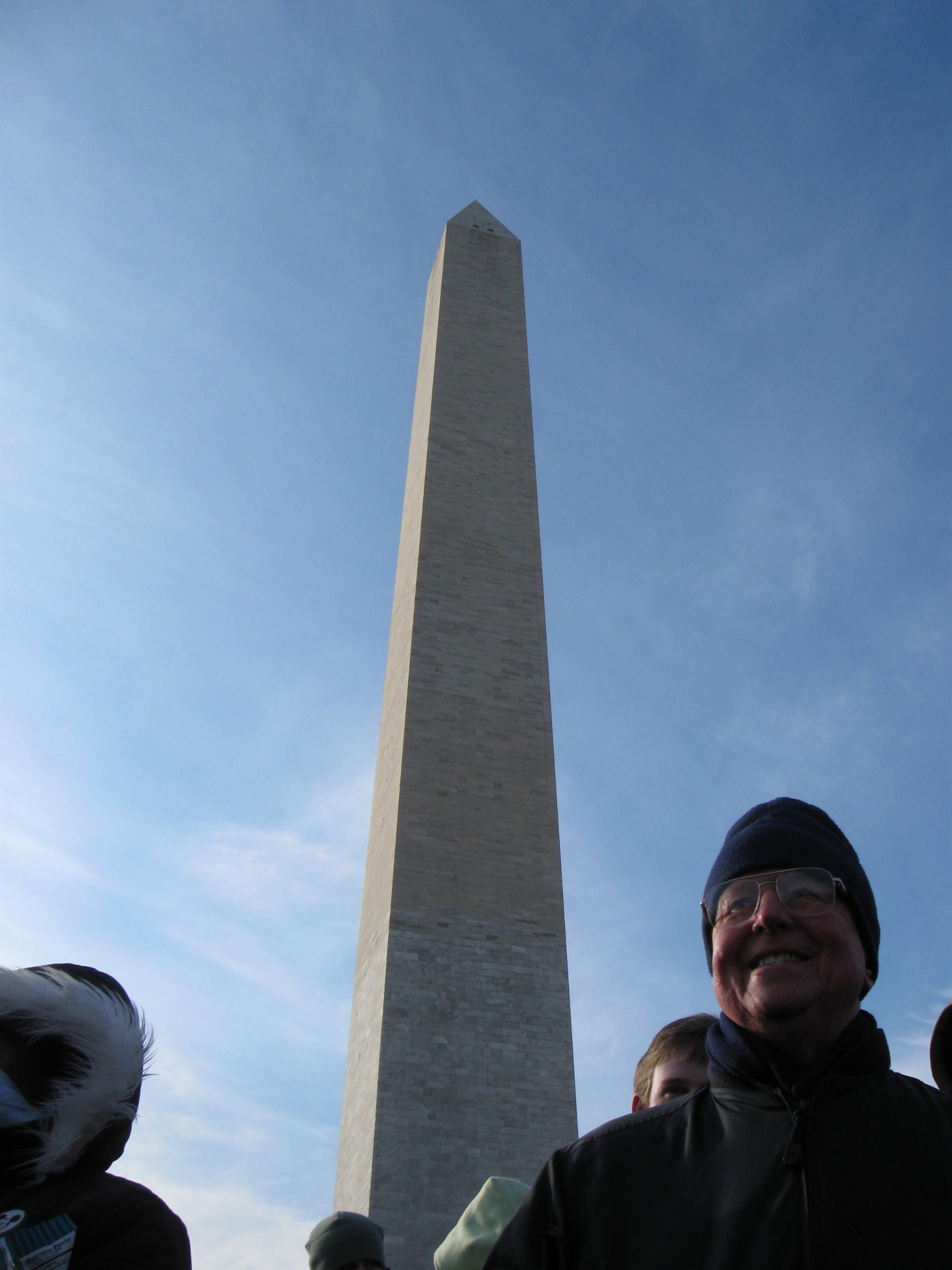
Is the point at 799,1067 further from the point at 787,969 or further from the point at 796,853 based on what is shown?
the point at 796,853

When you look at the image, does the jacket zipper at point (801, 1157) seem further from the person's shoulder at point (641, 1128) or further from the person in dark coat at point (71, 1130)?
the person in dark coat at point (71, 1130)

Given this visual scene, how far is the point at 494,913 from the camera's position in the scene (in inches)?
512

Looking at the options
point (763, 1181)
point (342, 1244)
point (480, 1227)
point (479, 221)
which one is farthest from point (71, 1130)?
point (479, 221)

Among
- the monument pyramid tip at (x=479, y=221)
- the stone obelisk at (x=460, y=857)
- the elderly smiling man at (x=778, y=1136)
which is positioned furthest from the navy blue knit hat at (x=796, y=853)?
the monument pyramid tip at (x=479, y=221)

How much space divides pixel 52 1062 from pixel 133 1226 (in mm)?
374

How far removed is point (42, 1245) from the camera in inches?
77.3

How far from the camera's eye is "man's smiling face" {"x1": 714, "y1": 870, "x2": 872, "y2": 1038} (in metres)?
1.88

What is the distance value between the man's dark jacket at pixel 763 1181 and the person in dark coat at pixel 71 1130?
0.80 m

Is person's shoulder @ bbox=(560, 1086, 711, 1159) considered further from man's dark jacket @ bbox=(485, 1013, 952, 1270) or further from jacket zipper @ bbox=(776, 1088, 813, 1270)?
jacket zipper @ bbox=(776, 1088, 813, 1270)

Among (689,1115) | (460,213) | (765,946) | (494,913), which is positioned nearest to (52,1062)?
→ (689,1115)

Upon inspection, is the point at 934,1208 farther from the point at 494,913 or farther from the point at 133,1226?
the point at 494,913

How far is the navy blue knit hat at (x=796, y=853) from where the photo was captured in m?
2.03

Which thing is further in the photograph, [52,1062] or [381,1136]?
[381,1136]

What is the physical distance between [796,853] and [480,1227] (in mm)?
2386
